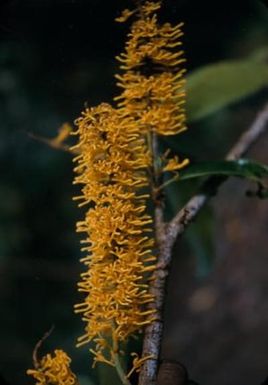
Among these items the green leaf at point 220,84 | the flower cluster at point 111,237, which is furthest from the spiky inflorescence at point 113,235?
the green leaf at point 220,84

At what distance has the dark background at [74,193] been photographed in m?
0.61

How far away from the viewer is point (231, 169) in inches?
21.7

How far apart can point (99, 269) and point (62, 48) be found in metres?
0.24

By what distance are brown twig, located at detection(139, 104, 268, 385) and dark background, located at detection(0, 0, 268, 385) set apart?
0.17ft

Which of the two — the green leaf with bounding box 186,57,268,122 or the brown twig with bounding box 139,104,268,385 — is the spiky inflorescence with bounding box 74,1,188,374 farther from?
the green leaf with bounding box 186,57,268,122

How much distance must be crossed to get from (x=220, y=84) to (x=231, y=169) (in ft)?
0.52

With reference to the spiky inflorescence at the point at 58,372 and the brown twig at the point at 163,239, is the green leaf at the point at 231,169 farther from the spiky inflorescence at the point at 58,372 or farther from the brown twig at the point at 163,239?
the spiky inflorescence at the point at 58,372

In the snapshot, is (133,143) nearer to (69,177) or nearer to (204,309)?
(69,177)

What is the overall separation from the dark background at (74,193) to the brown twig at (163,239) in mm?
52

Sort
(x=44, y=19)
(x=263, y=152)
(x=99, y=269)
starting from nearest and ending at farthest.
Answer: (x=99, y=269) < (x=44, y=19) < (x=263, y=152)

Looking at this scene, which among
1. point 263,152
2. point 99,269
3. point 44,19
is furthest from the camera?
point 263,152

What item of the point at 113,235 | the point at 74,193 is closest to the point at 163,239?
Answer: the point at 113,235

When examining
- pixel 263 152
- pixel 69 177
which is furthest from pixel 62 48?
pixel 263 152

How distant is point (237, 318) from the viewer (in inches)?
30.5
